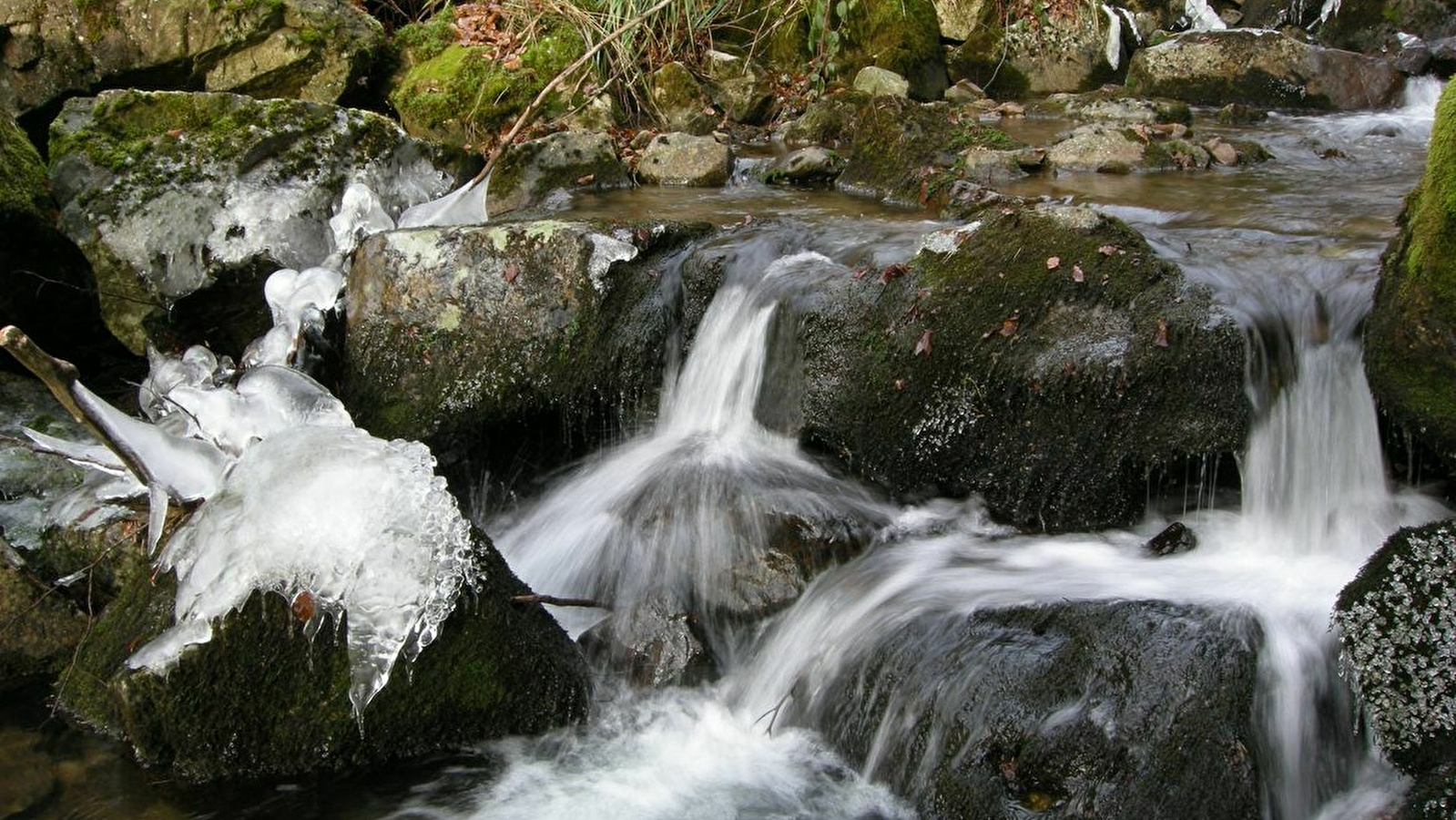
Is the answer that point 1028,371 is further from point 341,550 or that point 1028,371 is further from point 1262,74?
point 1262,74

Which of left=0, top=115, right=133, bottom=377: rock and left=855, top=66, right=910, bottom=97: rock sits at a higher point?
left=855, top=66, right=910, bottom=97: rock

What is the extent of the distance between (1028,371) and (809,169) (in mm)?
4045

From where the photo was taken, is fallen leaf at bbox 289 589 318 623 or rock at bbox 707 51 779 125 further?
rock at bbox 707 51 779 125

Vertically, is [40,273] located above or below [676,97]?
below

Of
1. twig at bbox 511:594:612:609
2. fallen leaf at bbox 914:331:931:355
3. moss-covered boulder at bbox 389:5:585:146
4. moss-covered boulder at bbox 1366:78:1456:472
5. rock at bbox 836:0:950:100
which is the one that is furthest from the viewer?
rock at bbox 836:0:950:100

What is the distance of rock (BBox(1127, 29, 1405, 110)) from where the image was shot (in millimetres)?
9836

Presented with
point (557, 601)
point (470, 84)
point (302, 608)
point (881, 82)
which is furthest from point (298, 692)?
point (881, 82)

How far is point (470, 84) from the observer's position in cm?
935

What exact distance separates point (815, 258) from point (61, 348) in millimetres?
4462

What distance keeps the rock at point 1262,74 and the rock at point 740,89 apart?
139 inches

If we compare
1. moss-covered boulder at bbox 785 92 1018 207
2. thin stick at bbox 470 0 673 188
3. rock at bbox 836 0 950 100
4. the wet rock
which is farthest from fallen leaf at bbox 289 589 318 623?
rock at bbox 836 0 950 100

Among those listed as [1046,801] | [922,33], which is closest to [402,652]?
[1046,801]

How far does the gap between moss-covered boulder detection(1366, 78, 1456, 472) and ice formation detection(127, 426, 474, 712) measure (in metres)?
3.26

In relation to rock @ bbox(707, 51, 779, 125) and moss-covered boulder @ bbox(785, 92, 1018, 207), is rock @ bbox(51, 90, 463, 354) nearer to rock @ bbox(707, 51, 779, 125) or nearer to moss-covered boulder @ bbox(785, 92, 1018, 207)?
moss-covered boulder @ bbox(785, 92, 1018, 207)
